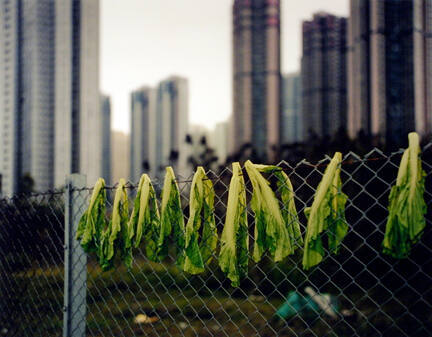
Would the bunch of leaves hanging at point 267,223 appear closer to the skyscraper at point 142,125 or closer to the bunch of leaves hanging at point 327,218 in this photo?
the bunch of leaves hanging at point 327,218

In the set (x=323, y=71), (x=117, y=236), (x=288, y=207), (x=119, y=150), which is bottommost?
(x=117, y=236)

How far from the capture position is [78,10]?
3089 cm

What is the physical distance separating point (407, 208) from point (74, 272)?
2.10 m

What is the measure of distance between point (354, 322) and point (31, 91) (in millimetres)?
28128

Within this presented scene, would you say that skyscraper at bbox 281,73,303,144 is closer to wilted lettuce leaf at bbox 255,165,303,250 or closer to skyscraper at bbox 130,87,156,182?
skyscraper at bbox 130,87,156,182

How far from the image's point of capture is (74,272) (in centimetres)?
280

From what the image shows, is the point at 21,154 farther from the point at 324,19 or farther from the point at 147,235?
the point at 147,235

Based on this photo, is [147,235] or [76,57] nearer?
[147,235]

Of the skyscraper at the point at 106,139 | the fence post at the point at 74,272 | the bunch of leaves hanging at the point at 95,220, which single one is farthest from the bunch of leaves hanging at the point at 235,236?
the skyscraper at the point at 106,139

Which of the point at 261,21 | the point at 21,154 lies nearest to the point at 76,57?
the point at 21,154

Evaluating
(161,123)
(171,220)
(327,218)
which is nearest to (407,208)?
(327,218)

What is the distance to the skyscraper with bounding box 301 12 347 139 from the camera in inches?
1235

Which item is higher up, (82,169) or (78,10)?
(78,10)

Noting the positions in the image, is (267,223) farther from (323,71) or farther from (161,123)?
(161,123)
